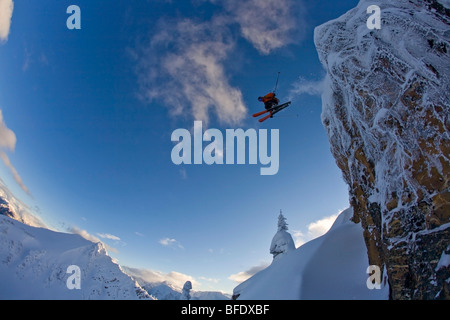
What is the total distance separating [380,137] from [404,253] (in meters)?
6.01

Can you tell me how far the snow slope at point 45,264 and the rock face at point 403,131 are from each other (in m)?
155

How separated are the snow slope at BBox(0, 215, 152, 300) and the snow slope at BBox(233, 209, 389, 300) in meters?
147

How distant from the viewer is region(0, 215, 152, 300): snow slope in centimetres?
11519

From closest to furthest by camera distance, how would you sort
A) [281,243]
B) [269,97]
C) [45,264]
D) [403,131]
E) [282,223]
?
[403,131], [269,97], [281,243], [282,223], [45,264]

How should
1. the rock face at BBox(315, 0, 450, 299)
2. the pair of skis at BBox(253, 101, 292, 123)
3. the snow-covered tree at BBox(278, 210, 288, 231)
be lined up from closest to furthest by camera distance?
the rock face at BBox(315, 0, 450, 299) → the pair of skis at BBox(253, 101, 292, 123) → the snow-covered tree at BBox(278, 210, 288, 231)

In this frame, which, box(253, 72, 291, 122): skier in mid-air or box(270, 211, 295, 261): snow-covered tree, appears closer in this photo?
box(253, 72, 291, 122): skier in mid-air

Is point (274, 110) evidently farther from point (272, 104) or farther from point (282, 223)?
point (282, 223)

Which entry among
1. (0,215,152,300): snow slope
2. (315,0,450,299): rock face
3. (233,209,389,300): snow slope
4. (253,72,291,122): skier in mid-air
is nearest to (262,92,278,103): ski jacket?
(253,72,291,122): skier in mid-air

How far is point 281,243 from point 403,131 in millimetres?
24365

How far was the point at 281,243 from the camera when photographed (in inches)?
1233

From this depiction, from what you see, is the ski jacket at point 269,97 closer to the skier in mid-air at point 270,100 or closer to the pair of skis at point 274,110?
the skier in mid-air at point 270,100

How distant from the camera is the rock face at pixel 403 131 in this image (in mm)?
9727

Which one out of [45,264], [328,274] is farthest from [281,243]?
[45,264]

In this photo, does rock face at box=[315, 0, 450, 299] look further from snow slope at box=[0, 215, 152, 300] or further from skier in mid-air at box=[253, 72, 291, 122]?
snow slope at box=[0, 215, 152, 300]
